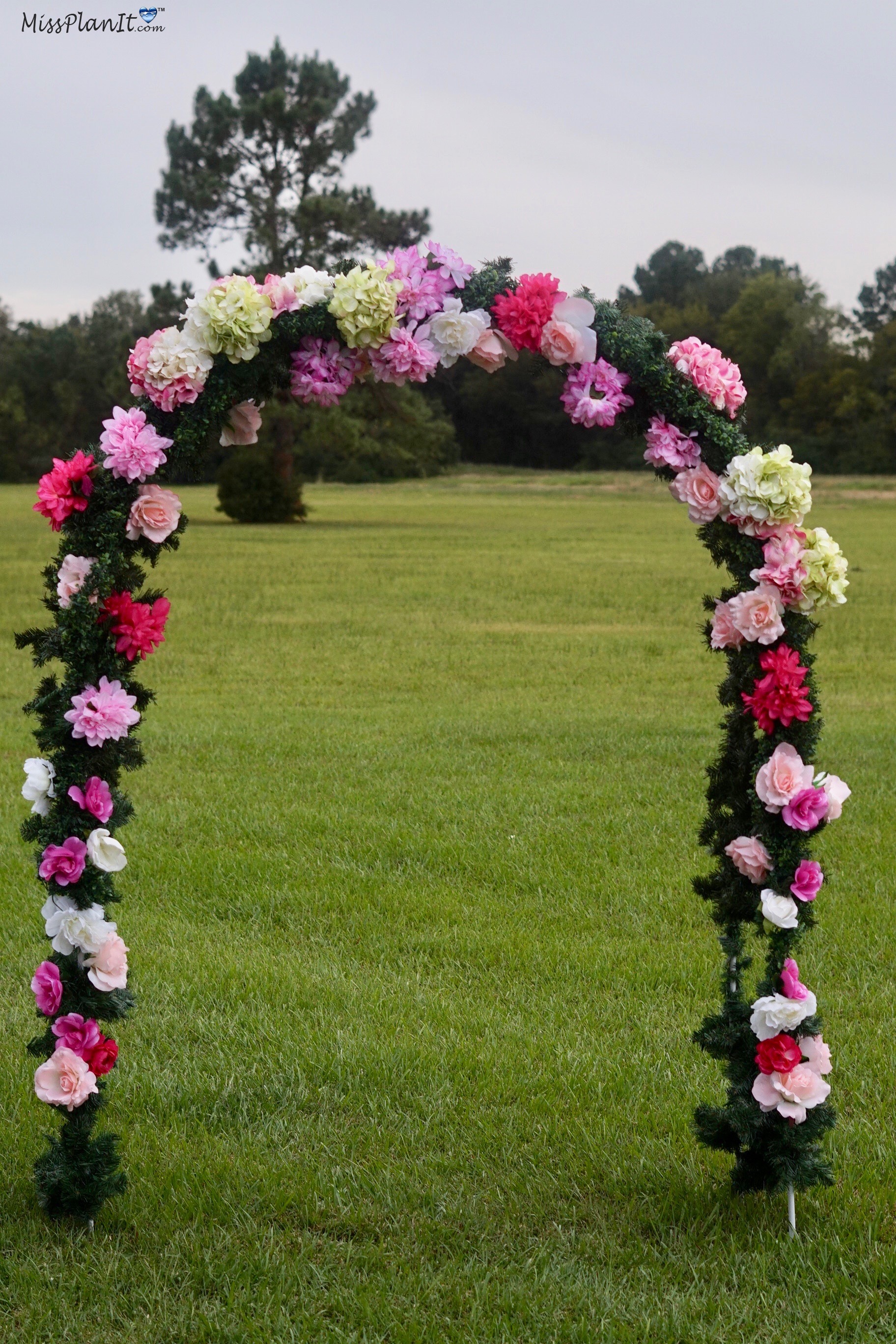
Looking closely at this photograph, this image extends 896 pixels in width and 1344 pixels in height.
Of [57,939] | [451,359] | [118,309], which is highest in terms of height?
[118,309]

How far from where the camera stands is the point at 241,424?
11.1ft

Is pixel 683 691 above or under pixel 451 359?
under

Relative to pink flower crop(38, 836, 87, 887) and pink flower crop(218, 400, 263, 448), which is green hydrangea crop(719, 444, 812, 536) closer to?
pink flower crop(218, 400, 263, 448)

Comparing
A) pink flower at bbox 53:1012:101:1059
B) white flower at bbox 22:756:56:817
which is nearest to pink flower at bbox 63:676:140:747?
white flower at bbox 22:756:56:817

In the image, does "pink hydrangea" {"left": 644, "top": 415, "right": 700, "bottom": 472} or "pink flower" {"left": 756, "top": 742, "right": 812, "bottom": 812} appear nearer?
A: "pink flower" {"left": 756, "top": 742, "right": 812, "bottom": 812}

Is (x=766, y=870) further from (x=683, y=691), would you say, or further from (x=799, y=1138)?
(x=683, y=691)

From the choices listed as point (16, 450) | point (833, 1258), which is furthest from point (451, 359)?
point (16, 450)

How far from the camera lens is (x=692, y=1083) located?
3924mm

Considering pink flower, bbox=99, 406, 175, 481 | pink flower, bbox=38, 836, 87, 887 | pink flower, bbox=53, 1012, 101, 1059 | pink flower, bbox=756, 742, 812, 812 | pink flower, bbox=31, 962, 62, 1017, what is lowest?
pink flower, bbox=53, 1012, 101, 1059

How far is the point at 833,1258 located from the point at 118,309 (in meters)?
69.3

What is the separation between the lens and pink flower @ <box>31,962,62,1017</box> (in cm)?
323

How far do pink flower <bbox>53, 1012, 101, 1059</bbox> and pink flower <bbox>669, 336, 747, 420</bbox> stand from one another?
2.12 meters

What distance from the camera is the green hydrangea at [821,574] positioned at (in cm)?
316

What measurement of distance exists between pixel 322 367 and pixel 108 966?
60.6 inches
